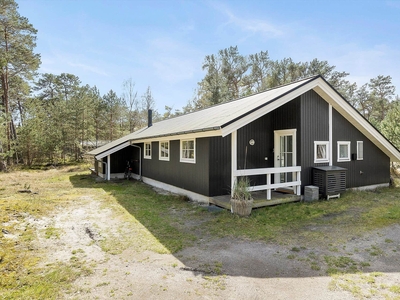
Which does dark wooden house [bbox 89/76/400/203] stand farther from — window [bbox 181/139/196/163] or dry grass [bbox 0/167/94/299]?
dry grass [bbox 0/167/94/299]

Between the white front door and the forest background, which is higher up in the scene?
the forest background

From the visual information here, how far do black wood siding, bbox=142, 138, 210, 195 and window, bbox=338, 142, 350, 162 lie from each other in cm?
513

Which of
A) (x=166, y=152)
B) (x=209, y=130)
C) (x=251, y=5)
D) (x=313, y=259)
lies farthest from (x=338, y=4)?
(x=313, y=259)

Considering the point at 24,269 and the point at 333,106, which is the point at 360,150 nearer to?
the point at 333,106

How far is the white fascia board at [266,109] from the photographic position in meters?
6.03

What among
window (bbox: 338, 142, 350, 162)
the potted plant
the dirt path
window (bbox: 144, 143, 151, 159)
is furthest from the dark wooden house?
the dirt path

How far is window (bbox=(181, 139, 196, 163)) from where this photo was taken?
7.80 metres

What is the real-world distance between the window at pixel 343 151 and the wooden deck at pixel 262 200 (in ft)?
9.16

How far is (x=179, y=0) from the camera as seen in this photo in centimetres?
986

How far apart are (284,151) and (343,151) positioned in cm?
249

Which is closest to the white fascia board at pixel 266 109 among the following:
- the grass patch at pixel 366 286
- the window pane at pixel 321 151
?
the window pane at pixel 321 151

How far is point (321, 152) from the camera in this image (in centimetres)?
817

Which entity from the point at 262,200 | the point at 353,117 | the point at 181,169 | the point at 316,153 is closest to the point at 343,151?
the point at 353,117

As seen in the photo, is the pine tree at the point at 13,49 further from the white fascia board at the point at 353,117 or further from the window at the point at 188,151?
the white fascia board at the point at 353,117
